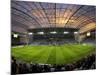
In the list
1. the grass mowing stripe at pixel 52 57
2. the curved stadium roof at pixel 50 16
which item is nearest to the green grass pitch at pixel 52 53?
the grass mowing stripe at pixel 52 57

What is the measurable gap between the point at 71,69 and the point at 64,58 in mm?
256

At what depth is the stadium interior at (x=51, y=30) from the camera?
3.13 m

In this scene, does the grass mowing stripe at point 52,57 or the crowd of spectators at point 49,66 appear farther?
the grass mowing stripe at point 52,57

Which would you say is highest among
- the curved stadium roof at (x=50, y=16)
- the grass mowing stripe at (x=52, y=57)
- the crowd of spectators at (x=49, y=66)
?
the curved stadium roof at (x=50, y=16)

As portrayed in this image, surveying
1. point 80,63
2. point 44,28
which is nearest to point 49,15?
point 44,28

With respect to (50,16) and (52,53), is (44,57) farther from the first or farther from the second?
(50,16)

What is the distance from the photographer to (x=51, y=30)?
11.0 ft

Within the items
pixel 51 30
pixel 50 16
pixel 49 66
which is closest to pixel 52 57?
pixel 49 66

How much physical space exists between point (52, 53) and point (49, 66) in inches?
9.8

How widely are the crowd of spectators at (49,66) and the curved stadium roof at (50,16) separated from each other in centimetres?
58

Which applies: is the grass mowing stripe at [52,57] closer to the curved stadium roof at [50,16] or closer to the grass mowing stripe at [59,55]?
the grass mowing stripe at [59,55]

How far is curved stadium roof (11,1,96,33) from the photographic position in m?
3.13

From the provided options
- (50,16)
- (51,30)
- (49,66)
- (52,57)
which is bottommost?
(49,66)

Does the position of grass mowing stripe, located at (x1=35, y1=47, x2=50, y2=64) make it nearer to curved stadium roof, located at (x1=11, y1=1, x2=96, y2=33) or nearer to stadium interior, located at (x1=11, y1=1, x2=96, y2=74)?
stadium interior, located at (x1=11, y1=1, x2=96, y2=74)
